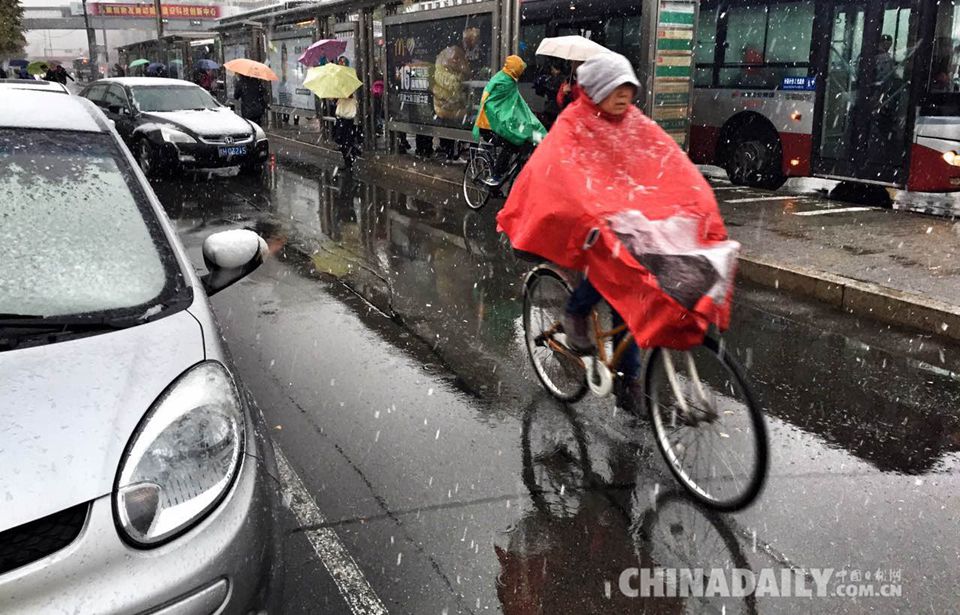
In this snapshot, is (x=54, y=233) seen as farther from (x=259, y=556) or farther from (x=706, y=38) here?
(x=706, y=38)

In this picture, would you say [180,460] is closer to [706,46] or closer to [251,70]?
[706,46]

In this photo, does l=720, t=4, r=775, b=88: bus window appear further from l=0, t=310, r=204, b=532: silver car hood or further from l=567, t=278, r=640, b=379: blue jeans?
l=0, t=310, r=204, b=532: silver car hood

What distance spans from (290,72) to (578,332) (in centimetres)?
2085

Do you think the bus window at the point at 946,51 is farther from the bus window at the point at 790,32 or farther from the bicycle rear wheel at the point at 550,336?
the bicycle rear wheel at the point at 550,336

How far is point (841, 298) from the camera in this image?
682cm

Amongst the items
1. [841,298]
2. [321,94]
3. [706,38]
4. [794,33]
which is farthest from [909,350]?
[321,94]

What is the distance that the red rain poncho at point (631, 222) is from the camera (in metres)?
3.29

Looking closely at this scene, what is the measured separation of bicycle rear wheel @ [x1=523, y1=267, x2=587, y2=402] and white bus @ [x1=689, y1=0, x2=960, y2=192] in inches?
324

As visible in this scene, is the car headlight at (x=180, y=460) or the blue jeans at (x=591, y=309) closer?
the car headlight at (x=180, y=460)

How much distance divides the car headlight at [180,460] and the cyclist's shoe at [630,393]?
232cm

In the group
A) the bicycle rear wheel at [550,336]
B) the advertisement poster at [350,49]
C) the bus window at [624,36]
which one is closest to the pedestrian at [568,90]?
the bus window at [624,36]

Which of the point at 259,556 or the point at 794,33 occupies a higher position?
the point at 794,33

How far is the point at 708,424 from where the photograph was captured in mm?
3658

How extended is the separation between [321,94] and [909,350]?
1132cm
